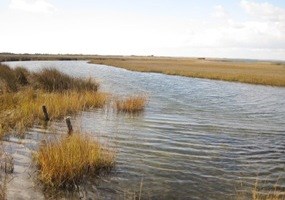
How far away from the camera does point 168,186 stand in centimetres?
952

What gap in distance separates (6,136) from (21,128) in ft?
4.32

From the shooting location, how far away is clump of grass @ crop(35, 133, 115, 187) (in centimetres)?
911

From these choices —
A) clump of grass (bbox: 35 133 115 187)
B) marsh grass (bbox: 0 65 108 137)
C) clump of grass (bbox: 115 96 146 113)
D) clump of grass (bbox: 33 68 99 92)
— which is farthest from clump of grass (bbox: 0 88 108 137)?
clump of grass (bbox: 35 133 115 187)

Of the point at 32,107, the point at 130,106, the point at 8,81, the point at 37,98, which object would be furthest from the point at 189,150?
the point at 8,81

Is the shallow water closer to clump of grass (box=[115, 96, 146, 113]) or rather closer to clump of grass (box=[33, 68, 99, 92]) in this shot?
clump of grass (box=[115, 96, 146, 113])

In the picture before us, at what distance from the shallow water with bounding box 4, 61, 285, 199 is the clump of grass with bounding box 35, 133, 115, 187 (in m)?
0.42

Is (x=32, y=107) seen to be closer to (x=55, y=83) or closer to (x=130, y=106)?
(x=130, y=106)

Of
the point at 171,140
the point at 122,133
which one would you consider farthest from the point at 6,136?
the point at 171,140

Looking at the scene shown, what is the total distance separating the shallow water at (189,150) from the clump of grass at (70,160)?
0.42 m

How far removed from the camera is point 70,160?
9.41 m

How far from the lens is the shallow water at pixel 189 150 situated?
371 inches

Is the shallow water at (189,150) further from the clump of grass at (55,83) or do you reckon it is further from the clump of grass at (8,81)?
the clump of grass at (8,81)

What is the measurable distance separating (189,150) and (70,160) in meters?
5.22

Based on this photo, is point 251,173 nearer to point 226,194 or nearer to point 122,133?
point 226,194
